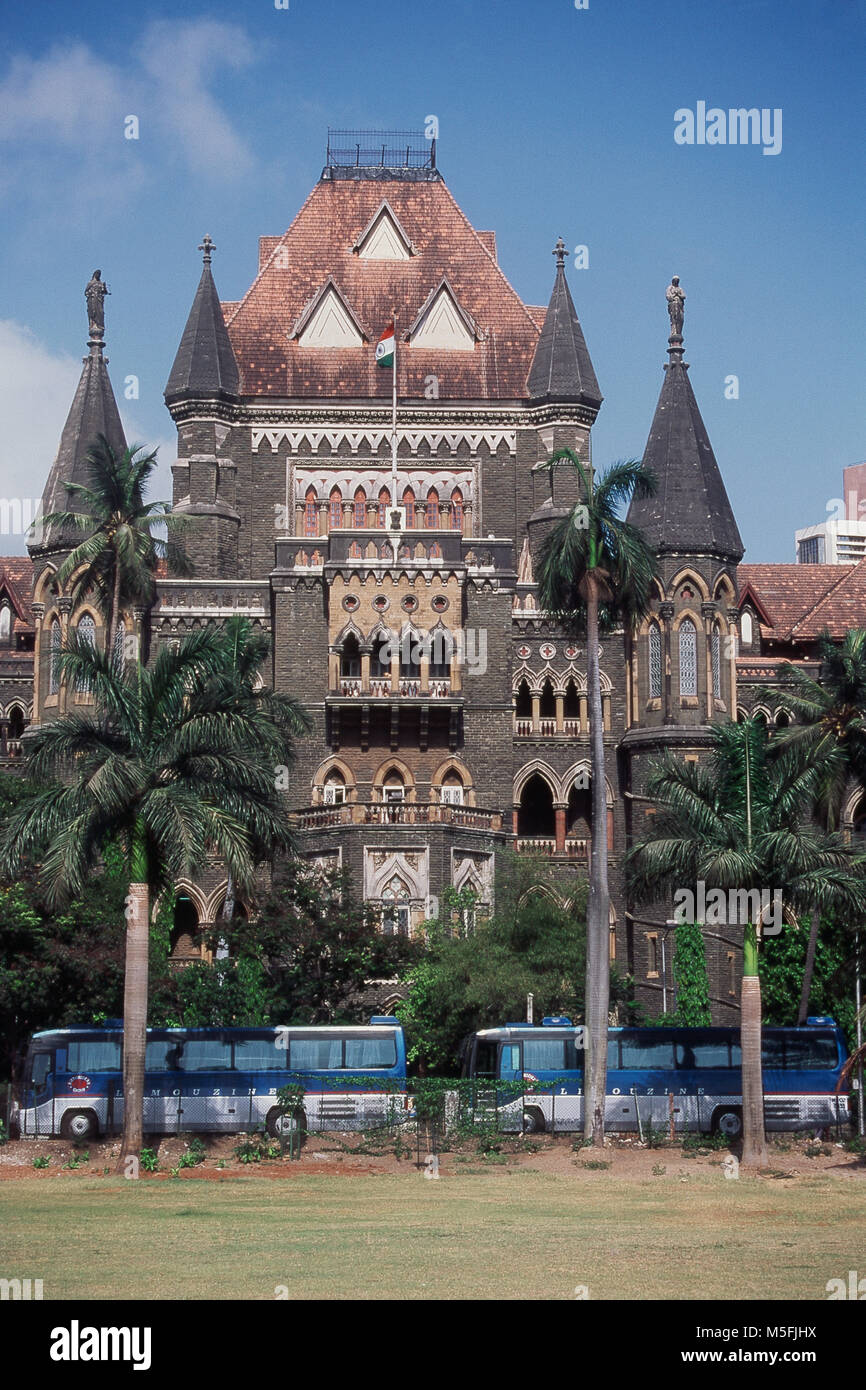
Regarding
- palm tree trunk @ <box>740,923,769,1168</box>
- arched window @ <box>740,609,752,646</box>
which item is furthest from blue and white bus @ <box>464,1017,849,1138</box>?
arched window @ <box>740,609,752,646</box>

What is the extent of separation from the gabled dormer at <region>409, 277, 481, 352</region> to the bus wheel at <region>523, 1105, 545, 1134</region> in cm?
3430

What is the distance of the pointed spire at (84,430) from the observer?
63625 mm

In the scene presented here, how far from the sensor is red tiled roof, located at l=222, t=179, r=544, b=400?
70500mm

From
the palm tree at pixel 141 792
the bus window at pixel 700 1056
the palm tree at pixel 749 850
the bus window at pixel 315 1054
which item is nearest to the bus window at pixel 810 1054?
the bus window at pixel 700 1056

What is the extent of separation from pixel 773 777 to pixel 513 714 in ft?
73.2

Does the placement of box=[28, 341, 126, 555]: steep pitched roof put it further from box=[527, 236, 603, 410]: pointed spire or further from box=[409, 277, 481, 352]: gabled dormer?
box=[527, 236, 603, 410]: pointed spire

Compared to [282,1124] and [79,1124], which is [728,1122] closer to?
[282,1124]

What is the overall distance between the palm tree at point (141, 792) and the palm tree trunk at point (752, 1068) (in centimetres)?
995

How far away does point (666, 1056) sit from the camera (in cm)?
4606

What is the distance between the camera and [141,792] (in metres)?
38.0

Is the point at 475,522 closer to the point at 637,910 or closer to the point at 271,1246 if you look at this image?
the point at 637,910

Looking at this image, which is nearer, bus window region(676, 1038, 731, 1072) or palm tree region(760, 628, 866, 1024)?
bus window region(676, 1038, 731, 1072)

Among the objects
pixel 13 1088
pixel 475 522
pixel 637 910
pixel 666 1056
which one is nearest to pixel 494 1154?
pixel 666 1056

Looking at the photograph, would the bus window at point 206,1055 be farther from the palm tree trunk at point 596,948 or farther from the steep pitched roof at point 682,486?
the steep pitched roof at point 682,486
